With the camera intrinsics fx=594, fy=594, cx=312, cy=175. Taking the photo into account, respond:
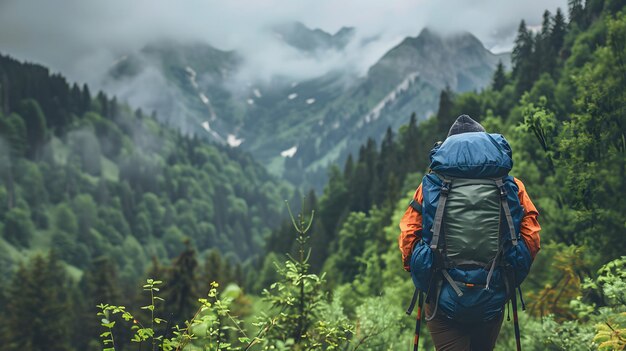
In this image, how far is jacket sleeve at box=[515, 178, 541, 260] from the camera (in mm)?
4871

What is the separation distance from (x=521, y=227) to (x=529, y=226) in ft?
0.21

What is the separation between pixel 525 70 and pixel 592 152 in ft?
216

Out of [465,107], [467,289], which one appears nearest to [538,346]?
[467,289]

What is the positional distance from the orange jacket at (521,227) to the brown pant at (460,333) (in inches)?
22.9

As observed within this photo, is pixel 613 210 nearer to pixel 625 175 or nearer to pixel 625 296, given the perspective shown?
pixel 625 175

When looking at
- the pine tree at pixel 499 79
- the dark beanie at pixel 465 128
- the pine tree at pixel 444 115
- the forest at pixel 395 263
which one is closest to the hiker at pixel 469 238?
the dark beanie at pixel 465 128

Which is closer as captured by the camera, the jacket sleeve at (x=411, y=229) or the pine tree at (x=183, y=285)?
the jacket sleeve at (x=411, y=229)

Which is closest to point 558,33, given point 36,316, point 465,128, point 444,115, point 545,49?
point 545,49

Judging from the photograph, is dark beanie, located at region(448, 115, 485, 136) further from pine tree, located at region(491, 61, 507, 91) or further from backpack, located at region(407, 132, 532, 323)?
pine tree, located at region(491, 61, 507, 91)

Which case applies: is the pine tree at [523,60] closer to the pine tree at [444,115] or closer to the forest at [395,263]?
the forest at [395,263]

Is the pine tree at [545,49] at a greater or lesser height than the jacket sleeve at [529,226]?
greater

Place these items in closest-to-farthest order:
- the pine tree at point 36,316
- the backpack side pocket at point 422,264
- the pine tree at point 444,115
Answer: the backpack side pocket at point 422,264 < the pine tree at point 36,316 < the pine tree at point 444,115

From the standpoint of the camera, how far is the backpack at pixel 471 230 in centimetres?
468

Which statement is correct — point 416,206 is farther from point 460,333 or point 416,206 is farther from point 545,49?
point 545,49
